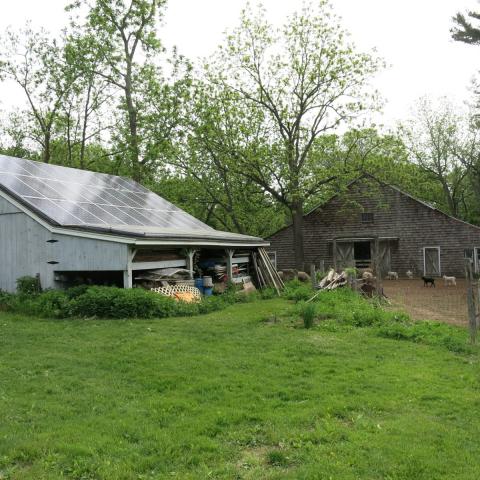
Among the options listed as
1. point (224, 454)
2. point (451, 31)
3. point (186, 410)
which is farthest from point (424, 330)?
point (451, 31)

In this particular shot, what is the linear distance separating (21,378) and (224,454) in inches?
158

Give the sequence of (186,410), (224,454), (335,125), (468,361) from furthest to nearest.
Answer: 1. (335,125)
2. (468,361)
3. (186,410)
4. (224,454)

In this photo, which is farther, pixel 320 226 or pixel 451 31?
pixel 320 226

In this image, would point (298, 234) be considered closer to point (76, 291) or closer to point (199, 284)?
point (199, 284)

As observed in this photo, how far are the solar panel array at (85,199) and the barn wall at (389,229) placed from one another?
14.1 m

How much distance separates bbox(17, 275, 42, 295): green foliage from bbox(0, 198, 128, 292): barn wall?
161mm

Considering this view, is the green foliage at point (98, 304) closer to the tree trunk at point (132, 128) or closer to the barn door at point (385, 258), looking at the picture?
the tree trunk at point (132, 128)

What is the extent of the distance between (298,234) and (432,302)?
49.7 feet

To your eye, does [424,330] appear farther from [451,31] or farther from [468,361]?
[451,31]

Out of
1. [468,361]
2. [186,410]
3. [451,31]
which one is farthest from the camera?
[451,31]

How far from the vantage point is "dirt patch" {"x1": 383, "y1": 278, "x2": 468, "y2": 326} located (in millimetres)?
14741

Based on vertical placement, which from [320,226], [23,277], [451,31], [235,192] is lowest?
[23,277]

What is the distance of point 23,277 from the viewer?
1538cm

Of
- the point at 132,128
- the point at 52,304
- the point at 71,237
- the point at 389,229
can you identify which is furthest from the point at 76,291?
the point at 389,229
